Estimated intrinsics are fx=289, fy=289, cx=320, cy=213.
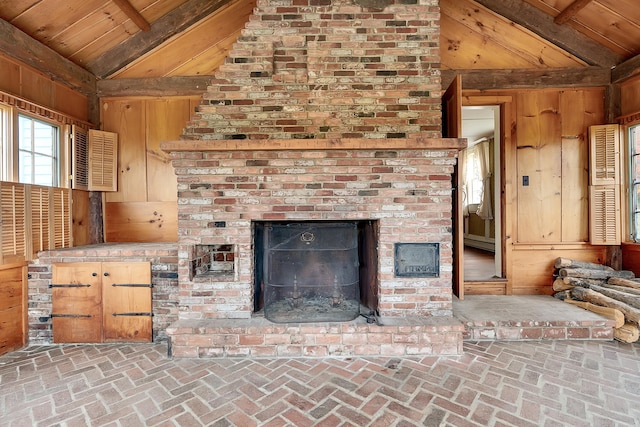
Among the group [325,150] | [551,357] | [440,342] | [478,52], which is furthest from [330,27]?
[551,357]

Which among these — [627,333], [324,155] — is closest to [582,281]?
[627,333]

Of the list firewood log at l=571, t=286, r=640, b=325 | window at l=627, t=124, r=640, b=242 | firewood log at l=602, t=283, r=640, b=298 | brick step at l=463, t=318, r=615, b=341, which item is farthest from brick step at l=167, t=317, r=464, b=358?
window at l=627, t=124, r=640, b=242

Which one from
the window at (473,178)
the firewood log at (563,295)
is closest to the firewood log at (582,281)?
the firewood log at (563,295)

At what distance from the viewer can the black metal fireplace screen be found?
8.65 feet

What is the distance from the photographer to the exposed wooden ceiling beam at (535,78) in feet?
11.1

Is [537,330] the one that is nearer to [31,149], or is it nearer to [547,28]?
[547,28]

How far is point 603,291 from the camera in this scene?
2.94m

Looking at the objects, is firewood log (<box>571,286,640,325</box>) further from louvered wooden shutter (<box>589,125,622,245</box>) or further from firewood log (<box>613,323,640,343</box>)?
louvered wooden shutter (<box>589,125,622,245</box>)

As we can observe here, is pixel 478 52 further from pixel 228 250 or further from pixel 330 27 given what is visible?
pixel 228 250

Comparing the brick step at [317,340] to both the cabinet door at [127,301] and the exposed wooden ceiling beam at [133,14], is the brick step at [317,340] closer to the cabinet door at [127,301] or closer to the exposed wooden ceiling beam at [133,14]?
the cabinet door at [127,301]

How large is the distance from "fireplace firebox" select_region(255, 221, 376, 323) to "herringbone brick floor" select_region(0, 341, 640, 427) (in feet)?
1.64

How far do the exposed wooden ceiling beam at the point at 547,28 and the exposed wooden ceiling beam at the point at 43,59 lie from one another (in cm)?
465

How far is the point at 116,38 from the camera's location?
3.28m

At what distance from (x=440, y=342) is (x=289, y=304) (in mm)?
1348
